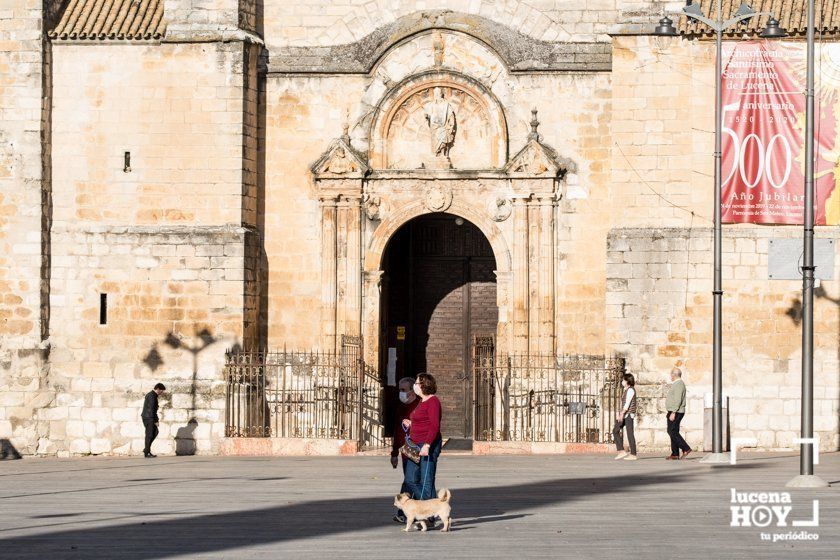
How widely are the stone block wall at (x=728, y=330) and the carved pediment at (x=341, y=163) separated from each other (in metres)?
4.96

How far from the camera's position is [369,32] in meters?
29.3

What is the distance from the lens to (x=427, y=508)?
15.4 meters

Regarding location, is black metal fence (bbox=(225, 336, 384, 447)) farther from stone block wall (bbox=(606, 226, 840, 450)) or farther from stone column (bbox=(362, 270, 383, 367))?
stone block wall (bbox=(606, 226, 840, 450))

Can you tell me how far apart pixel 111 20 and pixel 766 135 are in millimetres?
11937

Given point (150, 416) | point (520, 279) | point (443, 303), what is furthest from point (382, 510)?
point (443, 303)

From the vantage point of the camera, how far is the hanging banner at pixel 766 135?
91.0 ft

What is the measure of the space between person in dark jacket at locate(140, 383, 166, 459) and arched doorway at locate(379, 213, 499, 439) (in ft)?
16.5

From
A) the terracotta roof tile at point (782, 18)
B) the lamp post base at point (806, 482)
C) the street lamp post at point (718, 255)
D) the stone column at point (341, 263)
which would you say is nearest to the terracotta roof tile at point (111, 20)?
the stone column at point (341, 263)

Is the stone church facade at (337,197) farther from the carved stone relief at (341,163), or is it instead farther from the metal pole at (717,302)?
the metal pole at (717,302)

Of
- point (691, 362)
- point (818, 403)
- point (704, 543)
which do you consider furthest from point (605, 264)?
point (704, 543)

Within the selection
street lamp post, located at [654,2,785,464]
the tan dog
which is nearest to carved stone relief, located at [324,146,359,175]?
street lamp post, located at [654,2,785,464]

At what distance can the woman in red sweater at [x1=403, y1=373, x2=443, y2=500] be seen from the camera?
1592 cm

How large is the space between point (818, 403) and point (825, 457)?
5.11 ft

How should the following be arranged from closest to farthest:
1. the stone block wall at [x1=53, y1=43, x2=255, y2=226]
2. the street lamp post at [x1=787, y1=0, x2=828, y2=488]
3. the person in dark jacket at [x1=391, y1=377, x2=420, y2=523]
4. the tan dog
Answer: the tan dog
the person in dark jacket at [x1=391, y1=377, x2=420, y2=523]
the street lamp post at [x1=787, y1=0, x2=828, y2=488]
the stone block wall at [x1=53, y1=43, x2=255, y2=226]
